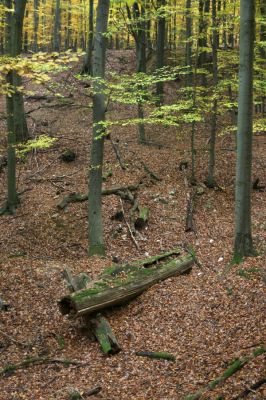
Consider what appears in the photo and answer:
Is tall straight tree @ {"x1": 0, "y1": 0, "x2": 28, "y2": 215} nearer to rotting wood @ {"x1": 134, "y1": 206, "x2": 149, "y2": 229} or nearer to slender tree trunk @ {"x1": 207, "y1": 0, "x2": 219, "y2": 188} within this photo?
rotting wood @ {"x1": 134, "y1": 206, "x2": 149, "y2": 229}

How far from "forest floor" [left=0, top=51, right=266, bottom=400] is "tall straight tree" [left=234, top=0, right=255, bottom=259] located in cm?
70

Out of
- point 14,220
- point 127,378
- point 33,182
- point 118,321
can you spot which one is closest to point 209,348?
point 127,378

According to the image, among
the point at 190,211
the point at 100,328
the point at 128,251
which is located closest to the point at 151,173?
the point at 190,211

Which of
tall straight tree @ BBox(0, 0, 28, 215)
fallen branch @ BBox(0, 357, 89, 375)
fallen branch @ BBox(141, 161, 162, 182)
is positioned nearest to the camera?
fallen branch @ BBox(0, 357, 89, 375)

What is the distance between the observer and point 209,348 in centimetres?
638

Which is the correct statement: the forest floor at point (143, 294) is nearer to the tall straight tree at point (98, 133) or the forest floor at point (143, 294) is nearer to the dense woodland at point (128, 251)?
the dense woodland at point (128, 251)

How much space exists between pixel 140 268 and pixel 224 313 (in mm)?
2234

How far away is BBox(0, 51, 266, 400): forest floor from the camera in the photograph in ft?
20.0

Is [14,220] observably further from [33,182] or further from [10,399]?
[10,399]

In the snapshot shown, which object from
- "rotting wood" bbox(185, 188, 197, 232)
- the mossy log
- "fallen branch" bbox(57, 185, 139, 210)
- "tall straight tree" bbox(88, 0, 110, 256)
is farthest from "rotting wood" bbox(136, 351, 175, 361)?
"fallen branch" bbox(57, 185, 139, 210)

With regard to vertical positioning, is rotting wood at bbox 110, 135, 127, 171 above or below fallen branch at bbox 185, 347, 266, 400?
above

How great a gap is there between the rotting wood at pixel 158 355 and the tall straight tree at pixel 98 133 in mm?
5036

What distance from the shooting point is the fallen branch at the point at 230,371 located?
17.0 ft

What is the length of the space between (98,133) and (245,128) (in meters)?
4.25
